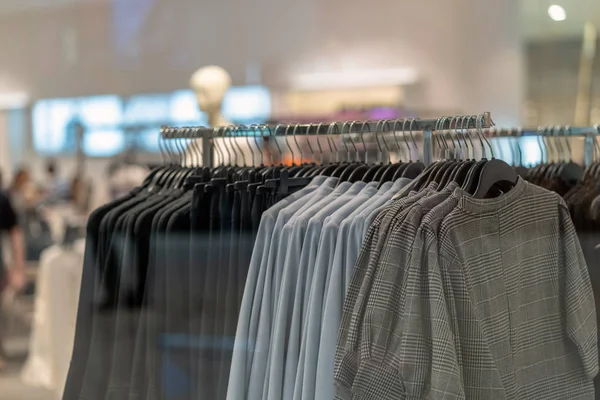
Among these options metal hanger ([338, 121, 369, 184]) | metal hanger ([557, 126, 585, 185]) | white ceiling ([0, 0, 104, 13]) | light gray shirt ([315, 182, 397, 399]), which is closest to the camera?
light gray shirt ([315, 182, 397, 399])

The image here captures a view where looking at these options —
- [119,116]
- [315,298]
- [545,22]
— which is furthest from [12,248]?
[545,22]

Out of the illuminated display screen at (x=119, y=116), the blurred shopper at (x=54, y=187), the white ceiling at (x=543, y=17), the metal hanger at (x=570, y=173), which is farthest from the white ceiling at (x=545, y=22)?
the blurred shopper at (x=54, y=187)

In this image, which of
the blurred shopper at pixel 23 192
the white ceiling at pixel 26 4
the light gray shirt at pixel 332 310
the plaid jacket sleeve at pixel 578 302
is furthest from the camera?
the blurred shopper at pixel 23 192

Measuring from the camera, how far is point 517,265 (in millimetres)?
1231

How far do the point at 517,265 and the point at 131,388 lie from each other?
2.40ft

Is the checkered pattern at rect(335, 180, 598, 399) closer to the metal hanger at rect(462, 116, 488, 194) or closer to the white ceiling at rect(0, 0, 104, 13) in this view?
the metal hanger at rect(462, 116, 488, 194)

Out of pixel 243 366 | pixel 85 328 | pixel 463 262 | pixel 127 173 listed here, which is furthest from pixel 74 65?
pixel 463 262

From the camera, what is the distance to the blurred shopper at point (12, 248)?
8.46 feet

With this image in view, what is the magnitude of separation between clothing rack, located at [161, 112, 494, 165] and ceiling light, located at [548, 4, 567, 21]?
171 centimetres

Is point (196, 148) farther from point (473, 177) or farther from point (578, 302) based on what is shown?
point (578, 302)

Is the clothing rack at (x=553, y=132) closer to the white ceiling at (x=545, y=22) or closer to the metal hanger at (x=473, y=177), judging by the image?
the metal hanger at (x=473, y=177)

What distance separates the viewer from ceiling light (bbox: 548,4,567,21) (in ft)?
9.53

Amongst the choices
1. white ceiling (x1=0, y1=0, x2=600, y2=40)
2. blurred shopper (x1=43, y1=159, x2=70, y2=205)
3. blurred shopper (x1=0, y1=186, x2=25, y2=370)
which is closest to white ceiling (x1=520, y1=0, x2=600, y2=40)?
white ceiling (x1=0, y1=0, x2=600, y2=40)

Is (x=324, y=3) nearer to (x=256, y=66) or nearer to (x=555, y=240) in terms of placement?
(x=256, y=66)
